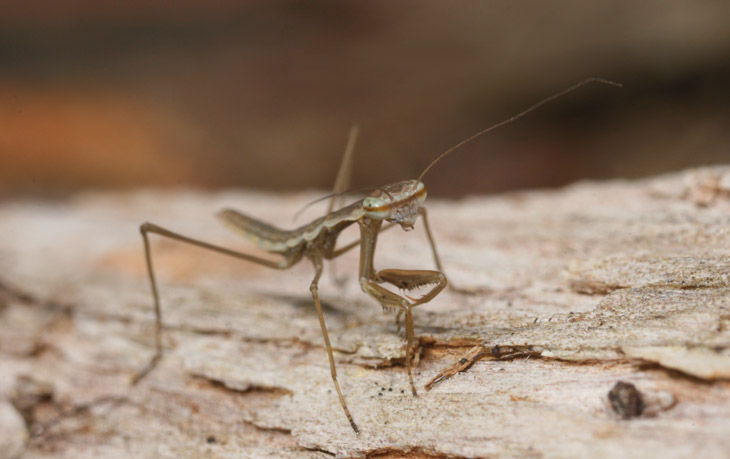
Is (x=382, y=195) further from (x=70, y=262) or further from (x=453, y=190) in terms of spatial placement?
(x=453, y=190)

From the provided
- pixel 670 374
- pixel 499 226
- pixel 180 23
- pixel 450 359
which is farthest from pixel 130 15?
pixel 670 374

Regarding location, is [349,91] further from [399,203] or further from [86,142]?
[399,203]

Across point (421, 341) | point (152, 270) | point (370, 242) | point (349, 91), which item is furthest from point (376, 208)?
point (349, 91)

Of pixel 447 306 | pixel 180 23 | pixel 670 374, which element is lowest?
pixel 670 374

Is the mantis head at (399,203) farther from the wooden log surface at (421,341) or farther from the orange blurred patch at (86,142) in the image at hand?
the orange blurred patch at (86,142)

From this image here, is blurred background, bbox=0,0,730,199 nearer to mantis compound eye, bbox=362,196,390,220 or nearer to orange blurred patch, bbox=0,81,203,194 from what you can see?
orange blurred patch, bbox=0,81,203,194

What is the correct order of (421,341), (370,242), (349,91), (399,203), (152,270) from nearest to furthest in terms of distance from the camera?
1. (399,203)
2. (421,341)
3. (370,242)
4. (152,270)
5. (349,91)
